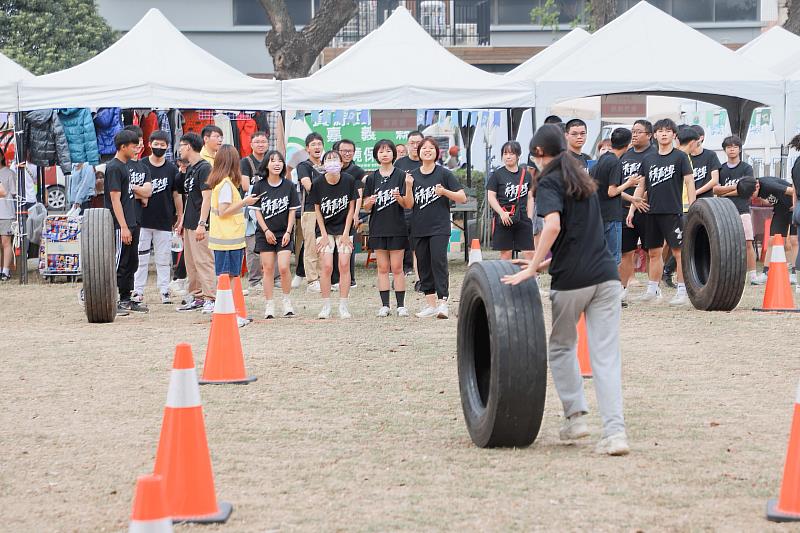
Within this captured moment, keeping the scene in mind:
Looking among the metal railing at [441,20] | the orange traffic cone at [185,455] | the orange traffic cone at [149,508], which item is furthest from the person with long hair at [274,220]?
the metal railing at [441,20]

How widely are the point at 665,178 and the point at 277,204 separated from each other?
403 cm

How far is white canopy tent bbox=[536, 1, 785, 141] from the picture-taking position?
632 inches

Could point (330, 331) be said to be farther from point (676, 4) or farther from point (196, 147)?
point (676, 4)

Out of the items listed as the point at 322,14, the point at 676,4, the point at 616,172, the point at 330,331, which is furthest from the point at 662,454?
the point at 676,4

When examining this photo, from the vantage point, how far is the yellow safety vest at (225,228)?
10.9 metres

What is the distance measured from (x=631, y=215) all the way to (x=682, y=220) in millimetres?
628

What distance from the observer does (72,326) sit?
11391 millimetres

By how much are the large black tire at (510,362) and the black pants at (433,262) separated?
4990mm

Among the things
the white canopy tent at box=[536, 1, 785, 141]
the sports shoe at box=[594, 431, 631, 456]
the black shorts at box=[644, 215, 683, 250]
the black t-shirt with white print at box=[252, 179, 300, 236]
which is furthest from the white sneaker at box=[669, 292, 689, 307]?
the sports shoe at box=[594, 431, 631, 456]

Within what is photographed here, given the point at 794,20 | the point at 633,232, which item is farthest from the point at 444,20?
the point at 633,232

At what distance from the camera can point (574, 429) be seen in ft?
19.8

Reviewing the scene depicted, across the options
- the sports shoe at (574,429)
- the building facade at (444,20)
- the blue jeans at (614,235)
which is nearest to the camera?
the sports shoe at (574,429)

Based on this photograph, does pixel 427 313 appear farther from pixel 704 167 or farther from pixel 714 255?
pixel 704 167

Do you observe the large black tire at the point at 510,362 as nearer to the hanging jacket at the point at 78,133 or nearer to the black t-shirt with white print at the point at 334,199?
the black t-shirt with white print at the point at 334,199
